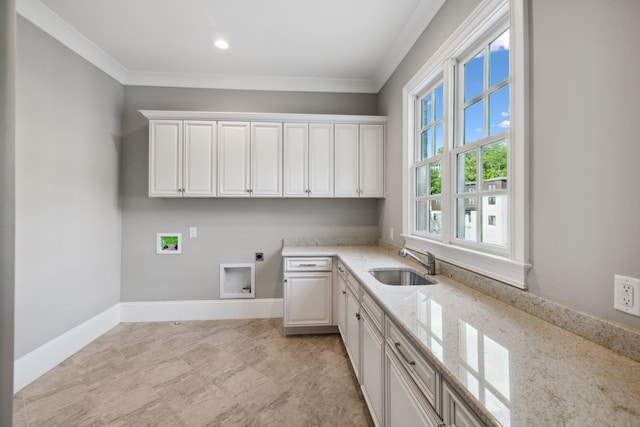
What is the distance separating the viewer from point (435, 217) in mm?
2258

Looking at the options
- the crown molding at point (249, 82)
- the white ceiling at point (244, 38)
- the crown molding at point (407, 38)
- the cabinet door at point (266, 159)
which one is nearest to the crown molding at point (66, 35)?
the white ceiling at point (244, 38)

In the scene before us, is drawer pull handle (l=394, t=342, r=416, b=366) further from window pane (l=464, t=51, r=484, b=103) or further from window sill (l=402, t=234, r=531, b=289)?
window pane (l=464, t=51, r=484, b=103)

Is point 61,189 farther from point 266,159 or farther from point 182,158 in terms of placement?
point 266,159

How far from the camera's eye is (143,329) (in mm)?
3053

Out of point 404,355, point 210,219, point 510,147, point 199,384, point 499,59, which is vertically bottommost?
Answer: point 199,384

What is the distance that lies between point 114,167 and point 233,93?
162 cm

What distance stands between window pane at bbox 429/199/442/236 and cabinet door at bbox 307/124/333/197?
1.20 m

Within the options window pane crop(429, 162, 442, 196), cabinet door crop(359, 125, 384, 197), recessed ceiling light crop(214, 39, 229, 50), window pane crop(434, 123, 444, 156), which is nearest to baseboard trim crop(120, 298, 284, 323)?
cabinet door crop(359, 125, 384, 197)

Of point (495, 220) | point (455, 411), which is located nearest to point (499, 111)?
point (495, 220)

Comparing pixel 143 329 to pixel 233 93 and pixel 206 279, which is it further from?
pixel 233 93

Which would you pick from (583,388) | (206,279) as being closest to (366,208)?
(206,279)

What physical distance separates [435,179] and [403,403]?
1646mm

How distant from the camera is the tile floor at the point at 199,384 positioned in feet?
5.84

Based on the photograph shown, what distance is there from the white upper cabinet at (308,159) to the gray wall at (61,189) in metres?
1.97
